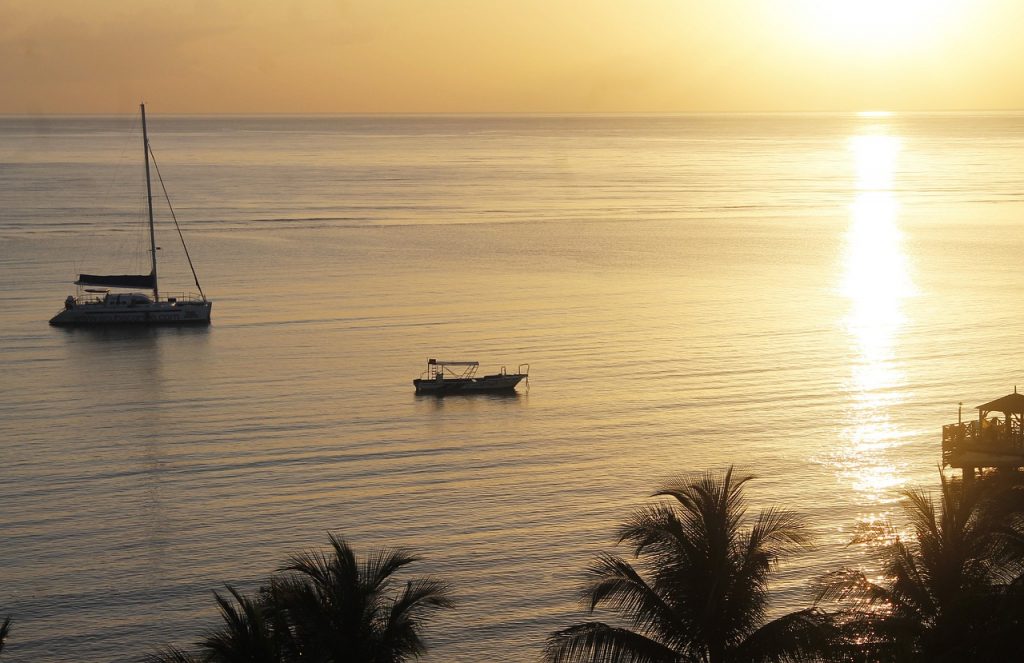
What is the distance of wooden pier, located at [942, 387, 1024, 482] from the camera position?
3306cm

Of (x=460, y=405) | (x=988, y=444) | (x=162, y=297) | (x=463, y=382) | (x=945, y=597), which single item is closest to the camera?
(x=945, y=597)

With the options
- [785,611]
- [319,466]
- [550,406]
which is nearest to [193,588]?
[319,466]

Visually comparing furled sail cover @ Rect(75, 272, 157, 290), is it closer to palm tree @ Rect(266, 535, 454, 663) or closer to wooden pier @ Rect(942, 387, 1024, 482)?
wooden pier @ Rect(942, 387, 1024, 482)

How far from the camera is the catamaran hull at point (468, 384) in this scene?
5912cm

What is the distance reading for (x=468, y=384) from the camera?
59750 mm

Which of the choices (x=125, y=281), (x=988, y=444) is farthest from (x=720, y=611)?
(x=125, y=281)

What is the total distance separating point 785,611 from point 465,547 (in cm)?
1024

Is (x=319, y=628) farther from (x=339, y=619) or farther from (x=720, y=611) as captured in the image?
(x=720, y=611)

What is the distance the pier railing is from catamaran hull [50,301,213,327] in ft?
178

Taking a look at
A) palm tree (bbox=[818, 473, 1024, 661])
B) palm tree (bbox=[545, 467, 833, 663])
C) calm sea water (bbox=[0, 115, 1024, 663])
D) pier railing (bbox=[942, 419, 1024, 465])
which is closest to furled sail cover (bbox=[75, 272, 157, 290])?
calm sea water (bbox=[0, 115, 1024, 663])

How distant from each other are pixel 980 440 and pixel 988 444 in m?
0.31

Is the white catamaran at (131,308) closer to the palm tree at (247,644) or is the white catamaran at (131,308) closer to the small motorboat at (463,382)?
the small motorboat at (463,382)

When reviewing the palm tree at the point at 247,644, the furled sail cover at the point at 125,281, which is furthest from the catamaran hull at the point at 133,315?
the palm tree at the point at 247,644

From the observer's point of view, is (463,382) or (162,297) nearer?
(463,382)
